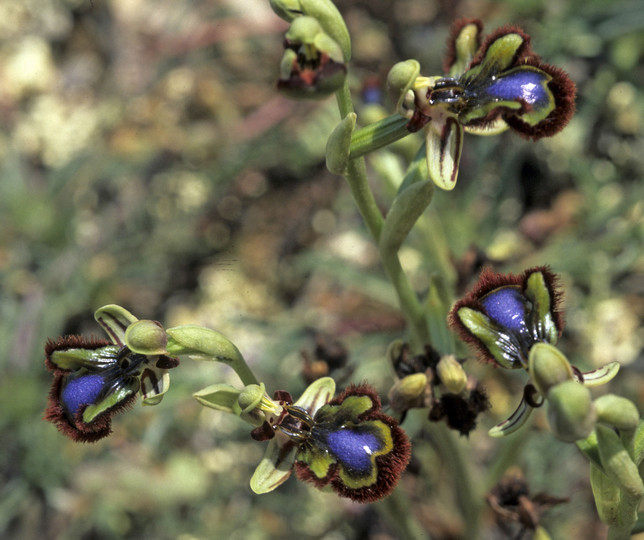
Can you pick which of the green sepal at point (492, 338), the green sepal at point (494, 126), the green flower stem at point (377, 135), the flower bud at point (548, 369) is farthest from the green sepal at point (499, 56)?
the flower bud at point (548, 369)

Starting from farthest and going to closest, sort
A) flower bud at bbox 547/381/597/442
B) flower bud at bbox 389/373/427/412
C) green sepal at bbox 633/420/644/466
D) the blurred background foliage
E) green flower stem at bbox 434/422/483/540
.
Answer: the blurred background foliage
green flower stem at bbox 434/422/483/540
flower bud at bbox 389/373/427/412
green sepal at bbox 633/420/644/466
flower bud at bbox 547/381/597/442

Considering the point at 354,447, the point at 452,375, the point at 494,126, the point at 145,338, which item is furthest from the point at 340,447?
the point at 494,126

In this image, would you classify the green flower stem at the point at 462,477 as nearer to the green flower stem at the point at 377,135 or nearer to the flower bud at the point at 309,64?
the green flower stem at the point at 377,135

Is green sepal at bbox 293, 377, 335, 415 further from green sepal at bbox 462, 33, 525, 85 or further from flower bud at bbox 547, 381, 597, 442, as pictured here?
green sepal at bbox 462, 33, 525, 85

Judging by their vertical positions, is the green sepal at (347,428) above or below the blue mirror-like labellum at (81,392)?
below

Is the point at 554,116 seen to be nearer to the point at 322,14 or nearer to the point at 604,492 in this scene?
the point at 322,14

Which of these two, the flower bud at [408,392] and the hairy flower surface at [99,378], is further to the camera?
the flower bud at [408,392]

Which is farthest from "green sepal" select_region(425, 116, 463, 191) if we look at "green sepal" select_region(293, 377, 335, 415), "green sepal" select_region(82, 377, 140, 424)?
"green sepal" select_region(82, 377, 140, 424)
